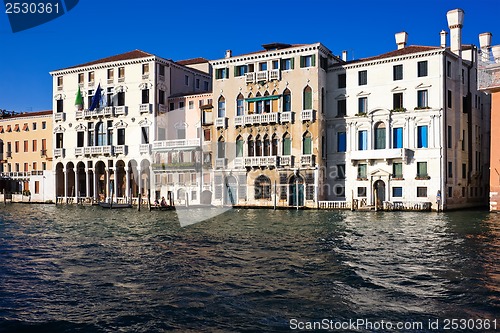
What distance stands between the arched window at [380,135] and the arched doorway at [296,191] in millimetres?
5094

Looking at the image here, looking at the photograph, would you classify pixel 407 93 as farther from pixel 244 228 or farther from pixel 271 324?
pixel 271 324

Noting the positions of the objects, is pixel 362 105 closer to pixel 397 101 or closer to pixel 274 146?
pixel 397 101

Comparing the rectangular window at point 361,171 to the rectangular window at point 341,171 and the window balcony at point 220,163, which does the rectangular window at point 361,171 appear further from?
the window balcony at point 220,163

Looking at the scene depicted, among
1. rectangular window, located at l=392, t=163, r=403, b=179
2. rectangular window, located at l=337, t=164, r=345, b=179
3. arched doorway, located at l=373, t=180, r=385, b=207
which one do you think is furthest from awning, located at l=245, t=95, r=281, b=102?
rectangular window, located at l=392, t=163, r=403, b=179

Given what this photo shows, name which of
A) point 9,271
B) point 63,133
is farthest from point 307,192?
point 9,271

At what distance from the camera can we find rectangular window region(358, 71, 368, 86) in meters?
32.8

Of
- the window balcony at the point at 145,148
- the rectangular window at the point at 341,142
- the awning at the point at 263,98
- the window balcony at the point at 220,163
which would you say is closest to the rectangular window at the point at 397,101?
the rectangular window at the point at 341,142

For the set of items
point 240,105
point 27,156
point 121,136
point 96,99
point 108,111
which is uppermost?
point 96,99

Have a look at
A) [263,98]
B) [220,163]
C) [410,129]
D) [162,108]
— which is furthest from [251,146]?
[410,129]

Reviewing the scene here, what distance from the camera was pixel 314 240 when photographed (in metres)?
16.3

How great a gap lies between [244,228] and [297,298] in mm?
11721

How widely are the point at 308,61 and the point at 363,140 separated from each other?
19.4ft

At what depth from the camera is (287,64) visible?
114ft

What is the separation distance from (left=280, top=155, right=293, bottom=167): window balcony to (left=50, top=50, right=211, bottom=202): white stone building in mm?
10183
